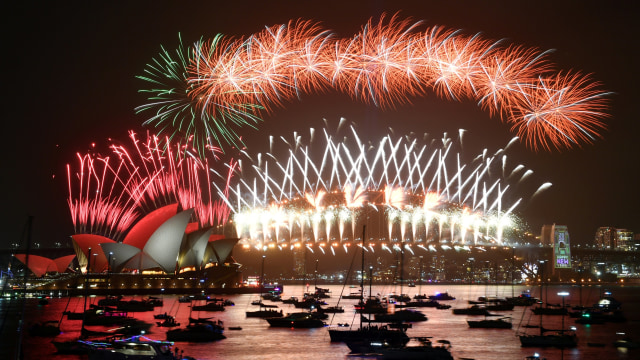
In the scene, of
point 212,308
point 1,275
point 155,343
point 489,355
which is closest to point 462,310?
point 212,308

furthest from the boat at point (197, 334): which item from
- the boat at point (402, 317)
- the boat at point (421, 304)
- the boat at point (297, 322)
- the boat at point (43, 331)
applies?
the boat at point (421, 304)

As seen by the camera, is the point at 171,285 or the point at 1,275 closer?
the point at 171,285

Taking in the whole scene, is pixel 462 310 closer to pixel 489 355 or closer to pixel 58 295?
pixel 489 355

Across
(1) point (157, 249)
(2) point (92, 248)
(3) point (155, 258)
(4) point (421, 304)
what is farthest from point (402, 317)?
(2) point (92, 248)

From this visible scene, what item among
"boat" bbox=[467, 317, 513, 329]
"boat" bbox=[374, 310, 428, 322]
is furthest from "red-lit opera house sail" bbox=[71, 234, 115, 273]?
"boat" bbox=[467, 317, 513, 329]

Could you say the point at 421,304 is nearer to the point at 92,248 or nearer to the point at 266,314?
the point at 266,314
